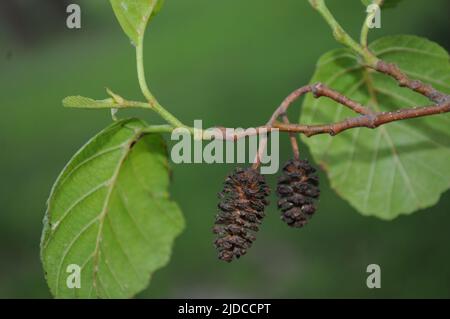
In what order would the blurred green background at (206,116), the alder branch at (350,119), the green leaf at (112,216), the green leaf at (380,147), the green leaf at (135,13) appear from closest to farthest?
the alder branch at (350,119) → the green leaf at (135,13) → the green leaf at (112,216) → the green leaf at (380,147) → the blurred green background at (206,116)

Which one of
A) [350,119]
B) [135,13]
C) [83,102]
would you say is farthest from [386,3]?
[83,102]

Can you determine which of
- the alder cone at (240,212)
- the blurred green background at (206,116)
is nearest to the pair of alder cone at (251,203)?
the alder cone at (240,212)

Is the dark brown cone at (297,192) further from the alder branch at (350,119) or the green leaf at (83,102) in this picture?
the green leaf at (83,102)

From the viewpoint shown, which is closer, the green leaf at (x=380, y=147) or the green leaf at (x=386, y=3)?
the green leaf at (x=386, y=3)

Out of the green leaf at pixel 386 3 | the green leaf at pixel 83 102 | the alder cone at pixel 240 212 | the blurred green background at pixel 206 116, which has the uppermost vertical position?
the blurred green background at pixel 206 116

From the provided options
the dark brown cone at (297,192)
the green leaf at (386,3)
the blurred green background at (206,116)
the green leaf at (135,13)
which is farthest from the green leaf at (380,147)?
the blurred green background at (206,116)

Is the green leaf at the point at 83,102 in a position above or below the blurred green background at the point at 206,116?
below

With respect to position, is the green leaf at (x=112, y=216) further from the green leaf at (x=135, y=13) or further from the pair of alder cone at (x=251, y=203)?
the pair of alder cone at (x=251, y=203)

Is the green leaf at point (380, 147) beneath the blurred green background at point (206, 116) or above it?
beneath

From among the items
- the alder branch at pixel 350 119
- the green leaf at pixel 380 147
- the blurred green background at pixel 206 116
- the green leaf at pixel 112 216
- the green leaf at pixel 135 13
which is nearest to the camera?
the alder branch at pixel 350 119
